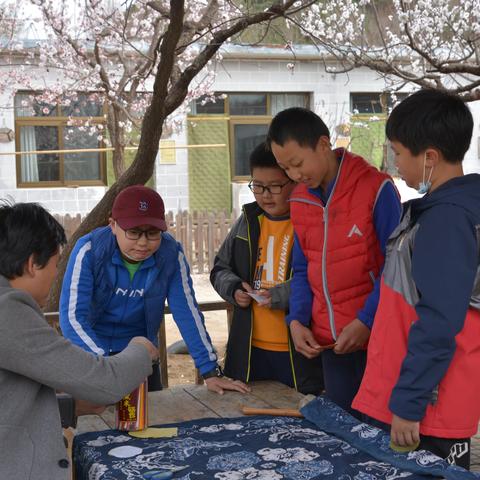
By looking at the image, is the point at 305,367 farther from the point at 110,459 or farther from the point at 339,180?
the point at 110,459

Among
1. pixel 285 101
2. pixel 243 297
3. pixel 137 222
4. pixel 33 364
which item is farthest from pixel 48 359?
pixel 285 101

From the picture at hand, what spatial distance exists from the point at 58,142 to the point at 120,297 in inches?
489

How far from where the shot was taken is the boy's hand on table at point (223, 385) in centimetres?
275

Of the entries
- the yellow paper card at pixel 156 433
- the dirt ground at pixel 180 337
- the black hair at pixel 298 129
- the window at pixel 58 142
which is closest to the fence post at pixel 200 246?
the dirt ground at pixel 180 337

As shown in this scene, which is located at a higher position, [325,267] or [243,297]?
[325,267]

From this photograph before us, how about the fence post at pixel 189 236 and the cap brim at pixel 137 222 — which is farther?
the fence post at pixel 189 236

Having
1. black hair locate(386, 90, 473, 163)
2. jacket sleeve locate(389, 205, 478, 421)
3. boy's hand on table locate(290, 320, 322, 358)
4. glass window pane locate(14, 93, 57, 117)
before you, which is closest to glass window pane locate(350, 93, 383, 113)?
glass window pane locate(14, 93, 57, 117)

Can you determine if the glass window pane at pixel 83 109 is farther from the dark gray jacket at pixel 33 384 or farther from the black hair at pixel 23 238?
the dark gray jacket at pixel 33 384

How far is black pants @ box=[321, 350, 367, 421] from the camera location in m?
2.68

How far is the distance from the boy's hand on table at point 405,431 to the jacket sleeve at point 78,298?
1.06 meters

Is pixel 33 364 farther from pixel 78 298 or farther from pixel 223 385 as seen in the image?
pixel 223 385

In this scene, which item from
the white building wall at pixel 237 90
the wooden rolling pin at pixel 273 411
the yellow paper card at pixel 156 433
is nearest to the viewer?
the yellow paper card at pixel 156 433

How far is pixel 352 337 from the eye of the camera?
2.51 meters

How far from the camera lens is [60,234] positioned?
1864mm
